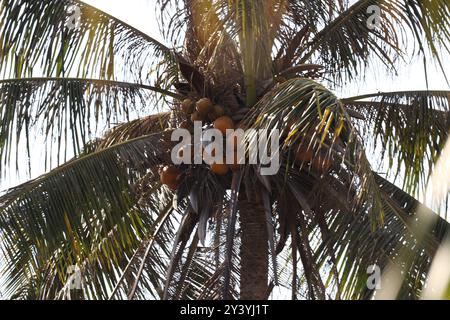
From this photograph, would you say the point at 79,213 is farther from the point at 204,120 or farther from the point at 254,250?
the point at 254,250

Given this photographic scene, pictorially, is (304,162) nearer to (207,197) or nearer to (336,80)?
(207,197)

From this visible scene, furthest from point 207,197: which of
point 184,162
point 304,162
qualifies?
point 304,162

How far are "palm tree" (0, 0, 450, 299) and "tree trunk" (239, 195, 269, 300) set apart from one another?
0.04ft

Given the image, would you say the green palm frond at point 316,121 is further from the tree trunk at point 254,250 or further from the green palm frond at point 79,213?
the green palm frond at point 79,213

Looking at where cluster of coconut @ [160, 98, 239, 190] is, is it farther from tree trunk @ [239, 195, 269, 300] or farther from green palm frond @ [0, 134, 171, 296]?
tree trunk @ [239, 195, 269, 300]

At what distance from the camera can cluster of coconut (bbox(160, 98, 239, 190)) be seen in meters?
8.13

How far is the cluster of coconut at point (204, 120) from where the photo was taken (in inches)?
320

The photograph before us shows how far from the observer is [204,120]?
838 cm

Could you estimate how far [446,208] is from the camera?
8.19 metres

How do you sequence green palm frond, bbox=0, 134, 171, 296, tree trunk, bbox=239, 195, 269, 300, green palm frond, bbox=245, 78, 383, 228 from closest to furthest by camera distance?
green palm frond, bbox=245, 78, 383, 228 < green palm frond, bbox=0, 134, 171, 296 < tree trunk, bbox=239, 195, 269, 300

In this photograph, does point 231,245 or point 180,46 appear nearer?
point 231,245
